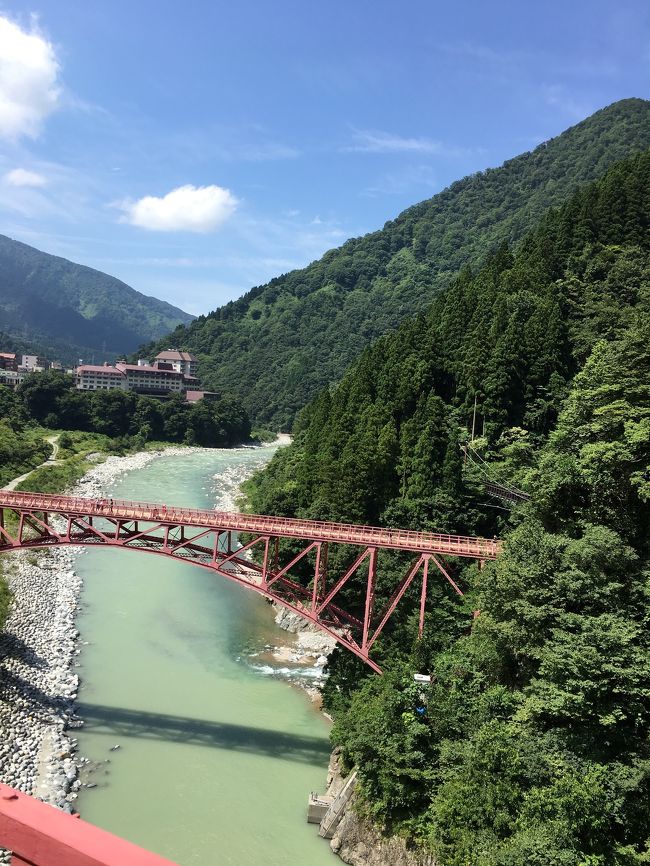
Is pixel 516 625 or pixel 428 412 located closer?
pixel 516 625

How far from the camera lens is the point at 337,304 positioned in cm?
14162

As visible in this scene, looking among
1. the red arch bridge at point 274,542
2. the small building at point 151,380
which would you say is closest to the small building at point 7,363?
the small building at point 151,380

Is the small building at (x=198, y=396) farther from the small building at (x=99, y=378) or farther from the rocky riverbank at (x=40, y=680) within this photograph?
the rocky riverbank at (x=40, y=680)

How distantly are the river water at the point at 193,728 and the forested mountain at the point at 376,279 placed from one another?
84810 millimetres

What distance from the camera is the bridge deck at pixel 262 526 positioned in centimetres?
2003

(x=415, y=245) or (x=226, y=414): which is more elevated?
(x=415, y=245)

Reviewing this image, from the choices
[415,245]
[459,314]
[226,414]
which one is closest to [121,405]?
[226,414]

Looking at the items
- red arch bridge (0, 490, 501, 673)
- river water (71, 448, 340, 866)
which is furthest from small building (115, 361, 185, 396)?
red arch bridge (0, 490, 501, 673)

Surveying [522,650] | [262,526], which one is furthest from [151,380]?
[522,650]

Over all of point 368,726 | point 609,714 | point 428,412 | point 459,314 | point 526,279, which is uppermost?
point 526,279

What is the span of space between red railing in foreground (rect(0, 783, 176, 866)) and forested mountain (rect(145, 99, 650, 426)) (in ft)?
371

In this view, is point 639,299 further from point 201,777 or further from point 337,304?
point 337,304

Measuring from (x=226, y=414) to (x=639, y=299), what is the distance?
67.5 metres

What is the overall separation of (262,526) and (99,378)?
81.8 metres
